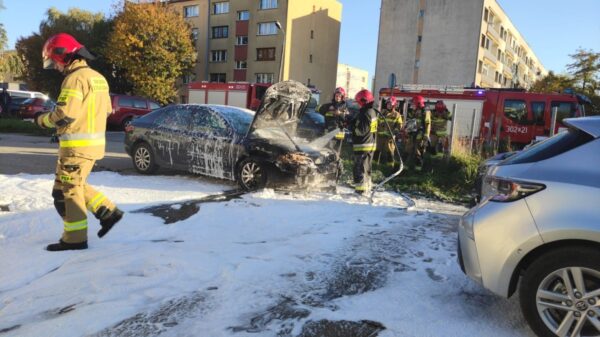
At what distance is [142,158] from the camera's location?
9.02m

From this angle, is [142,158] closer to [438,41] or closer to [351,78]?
[438,41]

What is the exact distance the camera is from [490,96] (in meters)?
15.8

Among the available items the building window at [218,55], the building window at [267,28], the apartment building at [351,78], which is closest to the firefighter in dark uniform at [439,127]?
the building window at [267,28]

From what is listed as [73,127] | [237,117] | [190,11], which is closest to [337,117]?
[237,117]

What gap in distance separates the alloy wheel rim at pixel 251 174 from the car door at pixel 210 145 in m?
0.33

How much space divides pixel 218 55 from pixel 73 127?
1633 inches

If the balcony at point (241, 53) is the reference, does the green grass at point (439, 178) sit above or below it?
below

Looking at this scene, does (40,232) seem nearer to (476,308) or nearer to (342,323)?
(342,323)

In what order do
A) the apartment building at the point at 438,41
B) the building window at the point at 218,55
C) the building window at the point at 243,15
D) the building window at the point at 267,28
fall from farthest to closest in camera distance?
the building window at the point at 218,55 → the building window at the point at 243,15 → the apartment building at the point at 438,41 → the building window at the point at 267,28

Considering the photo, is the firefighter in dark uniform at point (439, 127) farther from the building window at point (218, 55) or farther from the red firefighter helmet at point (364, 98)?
the building window at point (218, 55)

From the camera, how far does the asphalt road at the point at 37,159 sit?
9.02 meters

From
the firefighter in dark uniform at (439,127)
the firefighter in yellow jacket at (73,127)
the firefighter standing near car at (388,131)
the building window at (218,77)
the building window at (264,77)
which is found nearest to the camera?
the firefighter in yellow jacket at (73,127)

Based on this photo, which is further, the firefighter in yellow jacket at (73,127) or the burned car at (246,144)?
the burned car at (246,144)

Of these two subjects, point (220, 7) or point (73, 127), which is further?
point (220, 7)
